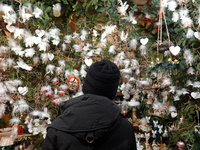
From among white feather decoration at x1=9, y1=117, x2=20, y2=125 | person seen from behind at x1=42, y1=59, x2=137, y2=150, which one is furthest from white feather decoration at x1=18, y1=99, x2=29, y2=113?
person seen from behind at x1=42, y1=59, x2=137, y2=150

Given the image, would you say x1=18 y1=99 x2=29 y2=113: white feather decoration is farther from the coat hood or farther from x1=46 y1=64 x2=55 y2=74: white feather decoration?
the coat hood

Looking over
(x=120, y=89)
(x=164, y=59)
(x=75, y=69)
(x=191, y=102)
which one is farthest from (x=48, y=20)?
(x=191, y=102)

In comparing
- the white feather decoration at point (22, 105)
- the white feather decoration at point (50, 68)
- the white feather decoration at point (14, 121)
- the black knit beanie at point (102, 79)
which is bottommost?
the white feather decoration at point (14, 121)

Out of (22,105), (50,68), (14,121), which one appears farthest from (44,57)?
(14,121)

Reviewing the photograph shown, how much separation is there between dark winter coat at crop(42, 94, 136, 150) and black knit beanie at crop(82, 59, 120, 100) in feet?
0.24

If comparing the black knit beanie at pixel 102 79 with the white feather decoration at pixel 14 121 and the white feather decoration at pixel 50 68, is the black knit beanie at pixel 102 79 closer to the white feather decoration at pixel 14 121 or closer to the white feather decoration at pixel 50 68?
the white feather decoration at pixel 50 68

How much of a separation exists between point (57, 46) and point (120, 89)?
997 mm

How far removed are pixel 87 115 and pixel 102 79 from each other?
8.4 inches

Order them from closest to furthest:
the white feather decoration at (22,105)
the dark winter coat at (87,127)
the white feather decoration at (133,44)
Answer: the dark winter coat at (87,127) → the white feather decoration at (22,105) → the white feather decoration at (133,44)

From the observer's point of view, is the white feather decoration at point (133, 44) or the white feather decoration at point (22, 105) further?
the white feather decoration at point (133, 44)

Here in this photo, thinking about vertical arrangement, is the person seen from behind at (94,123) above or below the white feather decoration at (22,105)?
above

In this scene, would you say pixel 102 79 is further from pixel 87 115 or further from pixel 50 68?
pixel 50 68

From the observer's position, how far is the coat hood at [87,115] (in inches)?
36.3

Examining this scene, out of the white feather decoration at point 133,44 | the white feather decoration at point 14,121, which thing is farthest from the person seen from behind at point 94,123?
the white feather decoration at point 14,121
